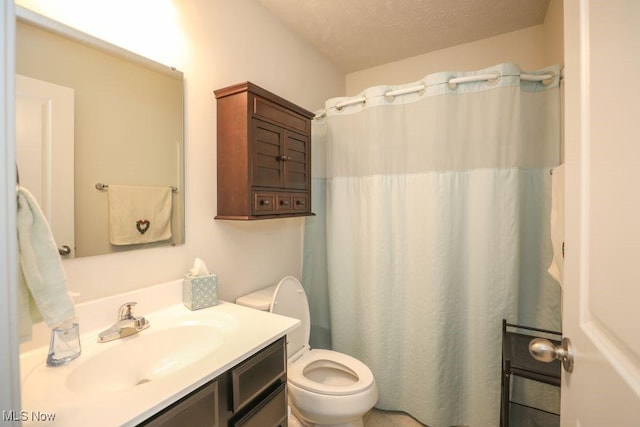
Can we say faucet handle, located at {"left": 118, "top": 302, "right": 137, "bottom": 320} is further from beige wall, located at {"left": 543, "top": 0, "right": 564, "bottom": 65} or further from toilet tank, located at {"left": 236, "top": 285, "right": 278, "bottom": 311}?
beige wall, located at {"left": 543, "top": 0, "right": 564, "bottom": 65}

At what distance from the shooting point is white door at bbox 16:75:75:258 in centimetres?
83

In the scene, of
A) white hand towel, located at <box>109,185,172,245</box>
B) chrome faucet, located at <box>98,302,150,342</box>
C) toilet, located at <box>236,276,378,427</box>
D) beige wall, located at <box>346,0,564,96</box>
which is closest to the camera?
chrome faucet, located at <box>98,302,150,342</box>

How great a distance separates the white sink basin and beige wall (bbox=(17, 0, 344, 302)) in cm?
23

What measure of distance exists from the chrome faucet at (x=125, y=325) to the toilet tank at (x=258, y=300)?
0.49 m

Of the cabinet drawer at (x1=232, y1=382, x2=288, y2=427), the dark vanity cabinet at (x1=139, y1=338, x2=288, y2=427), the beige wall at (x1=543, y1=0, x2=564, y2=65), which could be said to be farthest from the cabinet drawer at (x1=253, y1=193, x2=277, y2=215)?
the beige wall at (x1=543, y1=0, x2=564, y2=65)

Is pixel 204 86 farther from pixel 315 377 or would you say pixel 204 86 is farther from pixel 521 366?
pixel 521 366

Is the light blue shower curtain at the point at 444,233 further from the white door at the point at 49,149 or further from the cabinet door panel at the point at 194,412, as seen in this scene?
the white door at the point at 49,149

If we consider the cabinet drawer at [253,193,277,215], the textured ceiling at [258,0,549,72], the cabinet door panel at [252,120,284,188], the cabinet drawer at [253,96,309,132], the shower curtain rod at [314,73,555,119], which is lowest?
the cabinet drawer at [253,193,277,215]

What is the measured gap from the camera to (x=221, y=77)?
1429mm

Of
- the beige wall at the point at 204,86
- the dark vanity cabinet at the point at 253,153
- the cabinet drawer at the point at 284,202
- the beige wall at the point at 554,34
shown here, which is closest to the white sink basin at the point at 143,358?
the beige wall at the point at 204,86

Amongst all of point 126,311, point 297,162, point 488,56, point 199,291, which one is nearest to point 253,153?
point 297,162

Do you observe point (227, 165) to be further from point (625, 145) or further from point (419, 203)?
point (625, 145)

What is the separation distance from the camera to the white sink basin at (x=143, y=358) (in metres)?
0.82

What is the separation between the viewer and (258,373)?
3.04 feet
